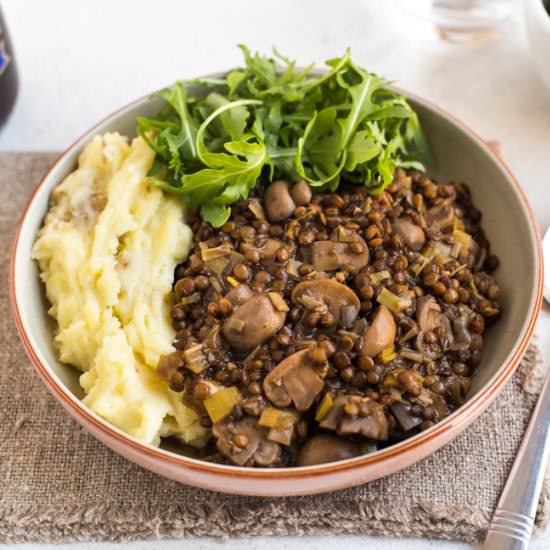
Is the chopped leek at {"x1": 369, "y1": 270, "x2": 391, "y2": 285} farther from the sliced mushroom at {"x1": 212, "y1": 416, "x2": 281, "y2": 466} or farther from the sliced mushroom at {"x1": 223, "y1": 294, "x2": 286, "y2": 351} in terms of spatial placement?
the sliced mushroom at {"x1": 212, "y1": 416, "x2": 281, "y2": 466}

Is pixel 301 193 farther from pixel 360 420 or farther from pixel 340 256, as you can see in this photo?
pixel 360 420

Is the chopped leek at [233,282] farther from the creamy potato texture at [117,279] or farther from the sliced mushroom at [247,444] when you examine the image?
the sliced mushroom at [247,444]

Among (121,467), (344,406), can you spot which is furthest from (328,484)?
(121,467)

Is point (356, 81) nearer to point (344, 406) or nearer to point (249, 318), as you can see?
point (249, 318)

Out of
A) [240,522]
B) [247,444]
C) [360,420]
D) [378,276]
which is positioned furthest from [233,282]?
[240,522]

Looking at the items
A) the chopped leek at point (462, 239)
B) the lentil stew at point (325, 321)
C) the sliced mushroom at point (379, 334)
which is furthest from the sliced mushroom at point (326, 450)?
the chopped leek at point (462, 239)
